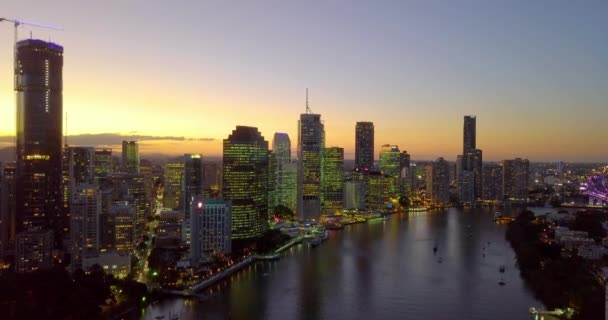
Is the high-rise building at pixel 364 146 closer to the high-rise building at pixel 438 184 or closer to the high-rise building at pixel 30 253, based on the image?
the high-rise building at pixel 438 184

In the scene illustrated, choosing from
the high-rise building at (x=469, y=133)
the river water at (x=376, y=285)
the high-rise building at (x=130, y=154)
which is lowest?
the river water at (x=376, y=285)

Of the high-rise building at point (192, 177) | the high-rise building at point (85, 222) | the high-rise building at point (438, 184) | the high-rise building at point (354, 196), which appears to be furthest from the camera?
the high-rise building at point (438, 184)

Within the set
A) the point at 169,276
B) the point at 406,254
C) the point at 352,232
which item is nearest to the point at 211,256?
the point at 169,276

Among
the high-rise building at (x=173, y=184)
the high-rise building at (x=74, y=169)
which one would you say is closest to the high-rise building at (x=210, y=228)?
the high-rise building at (x=74, y=169)

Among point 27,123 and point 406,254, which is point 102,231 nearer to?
point 27,123

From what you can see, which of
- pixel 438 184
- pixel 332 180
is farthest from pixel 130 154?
pixel 438 184

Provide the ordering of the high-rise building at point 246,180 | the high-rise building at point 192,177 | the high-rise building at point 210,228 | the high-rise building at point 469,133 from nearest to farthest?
the high-rise building at point 210,228
the high-rise building at point 246,180
the high-rise building at point 192,177
the high-rise building at point 469,133

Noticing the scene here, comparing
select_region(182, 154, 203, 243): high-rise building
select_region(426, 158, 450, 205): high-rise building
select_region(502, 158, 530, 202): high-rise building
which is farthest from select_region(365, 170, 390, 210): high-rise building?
select_region(182, 154, 203, 243): high-rise building

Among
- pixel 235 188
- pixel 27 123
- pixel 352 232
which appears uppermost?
pixel 27 123
